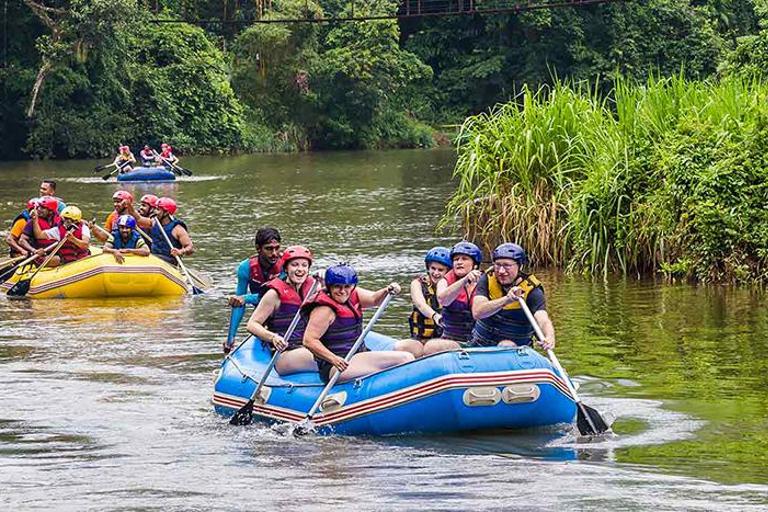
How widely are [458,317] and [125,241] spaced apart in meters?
8.80

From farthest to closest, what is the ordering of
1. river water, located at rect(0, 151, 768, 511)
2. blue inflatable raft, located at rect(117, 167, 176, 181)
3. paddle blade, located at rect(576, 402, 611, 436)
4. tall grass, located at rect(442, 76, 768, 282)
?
blue inflatable raft, located at rect(117, 167, 176, 181) → tall grass, located at rect(442, 76, 768, 282) → paddle blade, located at rect(576, 402, 611, 436) → river water, located at rect(0, 151, 768, 511)

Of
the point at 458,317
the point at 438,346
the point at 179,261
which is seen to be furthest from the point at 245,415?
the point at 179,261

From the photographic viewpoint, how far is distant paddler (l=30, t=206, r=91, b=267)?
1942 cm

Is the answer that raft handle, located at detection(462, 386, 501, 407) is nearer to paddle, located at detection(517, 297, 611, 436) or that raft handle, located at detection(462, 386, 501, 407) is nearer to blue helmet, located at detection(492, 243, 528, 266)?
paddle, located at detection(517, 297, 611, 436)

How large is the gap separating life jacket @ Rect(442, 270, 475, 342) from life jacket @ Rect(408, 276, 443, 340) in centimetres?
22

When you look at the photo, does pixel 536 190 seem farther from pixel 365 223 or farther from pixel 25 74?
pixel 25 74

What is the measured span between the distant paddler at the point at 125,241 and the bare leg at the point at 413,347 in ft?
26.4

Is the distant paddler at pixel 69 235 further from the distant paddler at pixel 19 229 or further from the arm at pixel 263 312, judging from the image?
the arm at pixel 263 312

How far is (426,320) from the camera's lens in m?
11.9

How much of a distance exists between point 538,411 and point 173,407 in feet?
10.6

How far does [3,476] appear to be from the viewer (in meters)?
9.78

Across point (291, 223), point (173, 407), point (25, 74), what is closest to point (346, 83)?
point (25, 74)

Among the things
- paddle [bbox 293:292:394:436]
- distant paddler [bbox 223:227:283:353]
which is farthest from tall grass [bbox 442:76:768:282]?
paddle [bbox 293:292:394:436]

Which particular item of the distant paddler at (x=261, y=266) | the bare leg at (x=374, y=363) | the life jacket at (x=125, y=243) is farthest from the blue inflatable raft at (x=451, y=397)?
the life jacket at (x=125, y=243)
